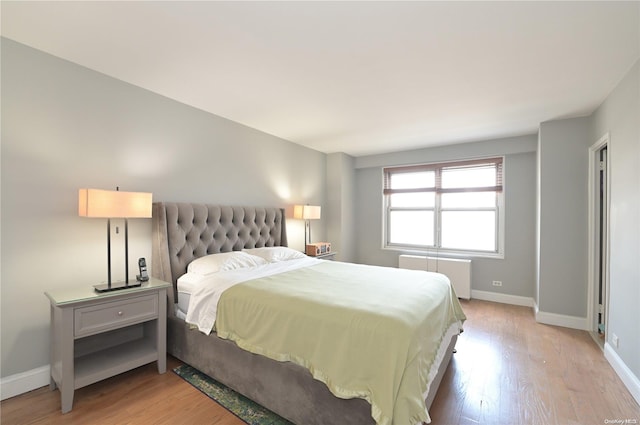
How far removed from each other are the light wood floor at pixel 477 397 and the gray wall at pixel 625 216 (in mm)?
349

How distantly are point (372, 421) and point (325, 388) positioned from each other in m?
0.29

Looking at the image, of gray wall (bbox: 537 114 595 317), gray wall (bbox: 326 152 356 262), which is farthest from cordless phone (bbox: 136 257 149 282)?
gray wall (bbox: 537 114 595 317)

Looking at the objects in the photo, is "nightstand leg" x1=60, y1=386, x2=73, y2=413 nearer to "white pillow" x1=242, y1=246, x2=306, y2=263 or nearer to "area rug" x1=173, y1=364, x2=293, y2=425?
"area rug" x1=173, y1=364, x2=293, y2=425

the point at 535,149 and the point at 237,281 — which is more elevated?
the point at 535,149

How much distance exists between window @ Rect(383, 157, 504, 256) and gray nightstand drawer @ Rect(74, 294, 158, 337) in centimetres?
403

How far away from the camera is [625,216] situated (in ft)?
7.30

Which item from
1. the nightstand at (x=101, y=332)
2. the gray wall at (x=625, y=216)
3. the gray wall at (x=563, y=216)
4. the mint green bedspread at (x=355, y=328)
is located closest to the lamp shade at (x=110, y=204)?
the nightstand at (x=101, y=332)

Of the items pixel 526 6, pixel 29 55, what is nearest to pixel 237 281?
pixel 29 55

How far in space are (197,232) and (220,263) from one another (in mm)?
511

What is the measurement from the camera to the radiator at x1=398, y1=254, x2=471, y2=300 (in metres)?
4.21

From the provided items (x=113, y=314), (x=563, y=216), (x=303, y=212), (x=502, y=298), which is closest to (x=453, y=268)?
(x=502, y=298)

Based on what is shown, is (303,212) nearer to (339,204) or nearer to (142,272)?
(339,204)

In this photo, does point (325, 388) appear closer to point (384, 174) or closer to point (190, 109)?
point (190, 109)

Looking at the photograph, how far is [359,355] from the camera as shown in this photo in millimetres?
1476
